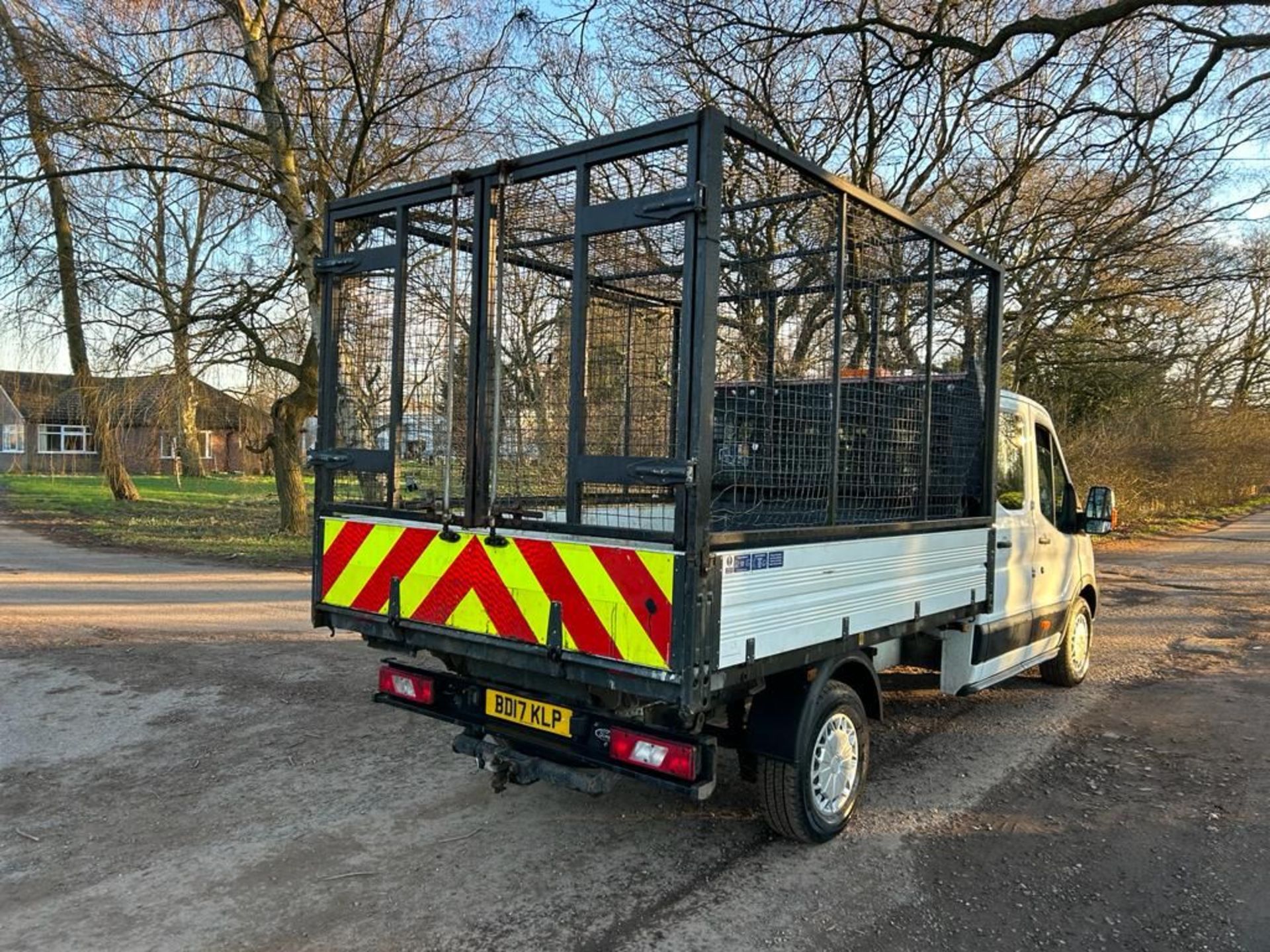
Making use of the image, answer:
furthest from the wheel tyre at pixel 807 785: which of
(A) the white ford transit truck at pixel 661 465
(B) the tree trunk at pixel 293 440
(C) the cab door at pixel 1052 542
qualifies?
(B) the tree trunk at pixel 293 440

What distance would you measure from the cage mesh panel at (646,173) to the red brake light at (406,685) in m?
2.26

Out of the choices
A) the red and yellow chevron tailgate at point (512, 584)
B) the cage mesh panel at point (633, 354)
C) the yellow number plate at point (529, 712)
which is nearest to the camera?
the red and yellow chevron tailgate at point (512, 584)

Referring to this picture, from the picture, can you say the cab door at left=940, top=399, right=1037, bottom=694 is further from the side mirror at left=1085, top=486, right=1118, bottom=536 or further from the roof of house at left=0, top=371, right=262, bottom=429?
the roof of house at left=0, top=371, right=262, bottom=429

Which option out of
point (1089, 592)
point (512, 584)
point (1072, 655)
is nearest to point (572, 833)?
point (512, 584)

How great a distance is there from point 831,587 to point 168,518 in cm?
1804

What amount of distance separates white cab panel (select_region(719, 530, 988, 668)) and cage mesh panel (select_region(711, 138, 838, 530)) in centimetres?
34

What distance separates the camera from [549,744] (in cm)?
358

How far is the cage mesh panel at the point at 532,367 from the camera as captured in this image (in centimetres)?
377

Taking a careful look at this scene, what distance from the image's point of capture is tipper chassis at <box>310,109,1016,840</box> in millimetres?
3172

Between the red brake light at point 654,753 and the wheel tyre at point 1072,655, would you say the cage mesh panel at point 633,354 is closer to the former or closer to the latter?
the red brake light at point 654,753

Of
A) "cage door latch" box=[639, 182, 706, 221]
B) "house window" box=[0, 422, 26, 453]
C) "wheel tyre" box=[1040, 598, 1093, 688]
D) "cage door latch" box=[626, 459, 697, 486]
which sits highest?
"house window" box=[0, 422, 26, 453]

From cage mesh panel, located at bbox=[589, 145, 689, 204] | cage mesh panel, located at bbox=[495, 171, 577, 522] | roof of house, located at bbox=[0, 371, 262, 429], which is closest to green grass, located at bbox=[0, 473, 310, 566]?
roof of house, located at bbox=[0, 371, 262, 429]

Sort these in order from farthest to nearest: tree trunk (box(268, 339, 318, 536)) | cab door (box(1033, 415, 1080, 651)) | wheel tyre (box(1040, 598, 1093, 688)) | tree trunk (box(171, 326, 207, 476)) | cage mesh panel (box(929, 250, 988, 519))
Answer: tree trunk (box(268, 339, 318, 536)) → tree trunk (box(171, 326, 207, 476)) → wheel tyre (box(1040, 598, 1093, 688)) → cab door (box(1033, 415, 1080, 651)) → cage mesh panel (box(929, 250, 988, 519))

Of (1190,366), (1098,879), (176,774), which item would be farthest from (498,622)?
(1190,366)
